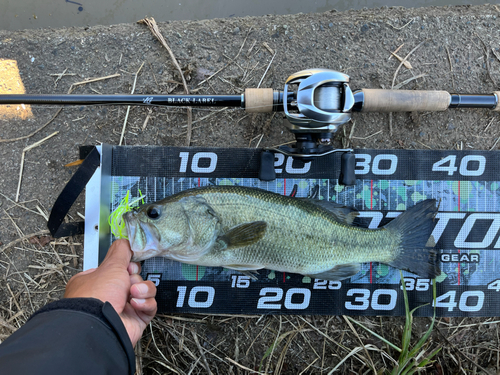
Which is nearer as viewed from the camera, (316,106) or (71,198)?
(316,106)

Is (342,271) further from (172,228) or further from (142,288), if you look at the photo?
(142,288)

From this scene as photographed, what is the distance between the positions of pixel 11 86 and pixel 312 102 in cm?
284

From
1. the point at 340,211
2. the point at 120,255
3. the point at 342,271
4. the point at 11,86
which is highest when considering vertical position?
the point at 11,86

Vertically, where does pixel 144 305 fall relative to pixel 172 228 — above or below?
below

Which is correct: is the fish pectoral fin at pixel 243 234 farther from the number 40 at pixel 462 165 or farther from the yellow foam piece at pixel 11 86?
the yellow foam piece at pixel 11 86

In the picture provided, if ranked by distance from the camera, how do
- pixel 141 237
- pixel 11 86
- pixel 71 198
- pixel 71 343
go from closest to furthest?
pixel 71 343, pixel 141 237, pixel 71 198, pixel 11 86

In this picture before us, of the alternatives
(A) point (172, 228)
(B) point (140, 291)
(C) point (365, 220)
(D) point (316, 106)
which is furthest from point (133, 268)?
(C) point (365, 220)

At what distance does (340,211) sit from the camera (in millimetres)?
2504

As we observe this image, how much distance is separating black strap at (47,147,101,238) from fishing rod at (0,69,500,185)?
497 mm

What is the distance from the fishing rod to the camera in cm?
205

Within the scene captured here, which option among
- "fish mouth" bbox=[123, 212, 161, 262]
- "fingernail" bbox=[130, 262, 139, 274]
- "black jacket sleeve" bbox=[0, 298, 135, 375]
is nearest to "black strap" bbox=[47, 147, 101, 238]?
"fish mouth" bbox=[123, 212, 161, 262]

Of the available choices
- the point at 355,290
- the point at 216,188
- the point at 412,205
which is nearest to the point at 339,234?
the point at 355,290

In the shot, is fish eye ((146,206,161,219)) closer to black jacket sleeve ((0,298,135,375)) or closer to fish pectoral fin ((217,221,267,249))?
fish pectoral fin ((217,221,267,249))

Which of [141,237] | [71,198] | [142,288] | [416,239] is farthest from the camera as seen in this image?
[416,239]
